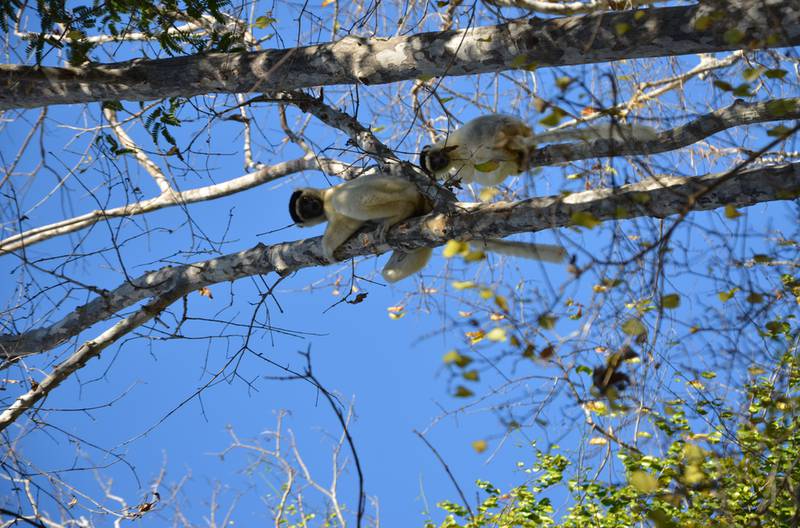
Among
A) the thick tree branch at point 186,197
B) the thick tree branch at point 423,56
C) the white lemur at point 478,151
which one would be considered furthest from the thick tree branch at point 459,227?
the thick tree branch at point 186,197

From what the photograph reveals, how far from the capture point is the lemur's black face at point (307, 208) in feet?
17.9

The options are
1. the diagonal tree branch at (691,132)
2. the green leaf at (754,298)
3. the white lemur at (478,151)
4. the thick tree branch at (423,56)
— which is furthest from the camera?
the white lemur at (478,151)

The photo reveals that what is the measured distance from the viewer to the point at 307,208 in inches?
215

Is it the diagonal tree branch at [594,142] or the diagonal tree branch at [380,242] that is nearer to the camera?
the diagonal tree branch at [380,242]

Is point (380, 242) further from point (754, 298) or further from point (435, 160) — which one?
point (754, 298)

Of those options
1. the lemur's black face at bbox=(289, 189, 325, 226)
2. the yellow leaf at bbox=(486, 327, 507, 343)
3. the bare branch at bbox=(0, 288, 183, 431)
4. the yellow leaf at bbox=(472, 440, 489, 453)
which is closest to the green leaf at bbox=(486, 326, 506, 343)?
the yellow leaf at bbox=(486, 327, 507, 343)

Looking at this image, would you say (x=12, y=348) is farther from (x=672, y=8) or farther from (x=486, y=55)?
(x=672, y=8)

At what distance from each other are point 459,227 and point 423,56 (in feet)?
2.78

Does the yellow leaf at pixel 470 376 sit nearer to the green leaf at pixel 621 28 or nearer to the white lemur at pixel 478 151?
the green leaf at pixel 621 28

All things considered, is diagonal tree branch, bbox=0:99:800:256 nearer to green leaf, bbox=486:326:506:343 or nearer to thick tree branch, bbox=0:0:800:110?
thick tree branch, bbox=0:0:800:110

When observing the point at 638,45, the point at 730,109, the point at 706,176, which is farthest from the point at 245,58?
the point at 730,109

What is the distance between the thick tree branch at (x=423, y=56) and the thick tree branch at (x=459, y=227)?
0.57m

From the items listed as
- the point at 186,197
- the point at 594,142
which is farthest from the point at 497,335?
the point at 186,197

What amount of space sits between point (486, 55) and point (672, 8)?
2.66ft
